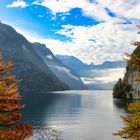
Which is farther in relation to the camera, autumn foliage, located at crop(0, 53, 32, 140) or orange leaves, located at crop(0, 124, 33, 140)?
orange leaves, located at crop(0, 124, 33, 140)

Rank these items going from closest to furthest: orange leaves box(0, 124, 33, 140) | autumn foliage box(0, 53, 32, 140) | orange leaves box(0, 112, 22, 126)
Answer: autumn foliage box(0, 53, 32, 140)
orange leaves box(0, 112, 22, 126)
orange leaves box(0, 124, 33, 140)

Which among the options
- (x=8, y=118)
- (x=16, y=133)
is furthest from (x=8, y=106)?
(x=16, y=133)

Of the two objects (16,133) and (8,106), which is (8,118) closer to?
(8,106)

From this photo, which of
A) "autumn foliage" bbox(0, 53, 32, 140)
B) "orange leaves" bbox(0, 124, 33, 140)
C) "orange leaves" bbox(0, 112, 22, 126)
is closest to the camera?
"autumn foliage" bbox(0, 53, 32, 140)

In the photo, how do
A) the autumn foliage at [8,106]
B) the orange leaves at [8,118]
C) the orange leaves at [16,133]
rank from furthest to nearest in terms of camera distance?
the orange leaves at [16,133]
the orange leaves at [8,118]
the autumn foliage at [8,106]

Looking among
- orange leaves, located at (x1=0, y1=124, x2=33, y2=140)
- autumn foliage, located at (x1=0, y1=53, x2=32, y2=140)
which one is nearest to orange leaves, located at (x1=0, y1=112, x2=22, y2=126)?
autumn foliage, located at (x1=0, y1=53, x2=32, y2=140)

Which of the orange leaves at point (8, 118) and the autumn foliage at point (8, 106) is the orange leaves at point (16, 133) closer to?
the autumn foliage at point (8, 106)

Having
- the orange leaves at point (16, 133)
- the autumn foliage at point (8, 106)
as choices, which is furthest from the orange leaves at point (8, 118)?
the orange leaves at point (16, 133)

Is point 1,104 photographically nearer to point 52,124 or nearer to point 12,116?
point 12,116

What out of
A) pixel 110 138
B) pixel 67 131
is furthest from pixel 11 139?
pixel 67 131

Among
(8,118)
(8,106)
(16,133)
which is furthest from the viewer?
(16,133)

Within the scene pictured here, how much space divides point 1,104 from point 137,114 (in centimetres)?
1254

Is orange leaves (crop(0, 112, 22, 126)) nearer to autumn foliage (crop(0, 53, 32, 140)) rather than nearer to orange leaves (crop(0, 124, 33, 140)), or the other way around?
autumn foliage (crop(0, 53, 32, 140))

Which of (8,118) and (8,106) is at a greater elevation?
(8,106)
